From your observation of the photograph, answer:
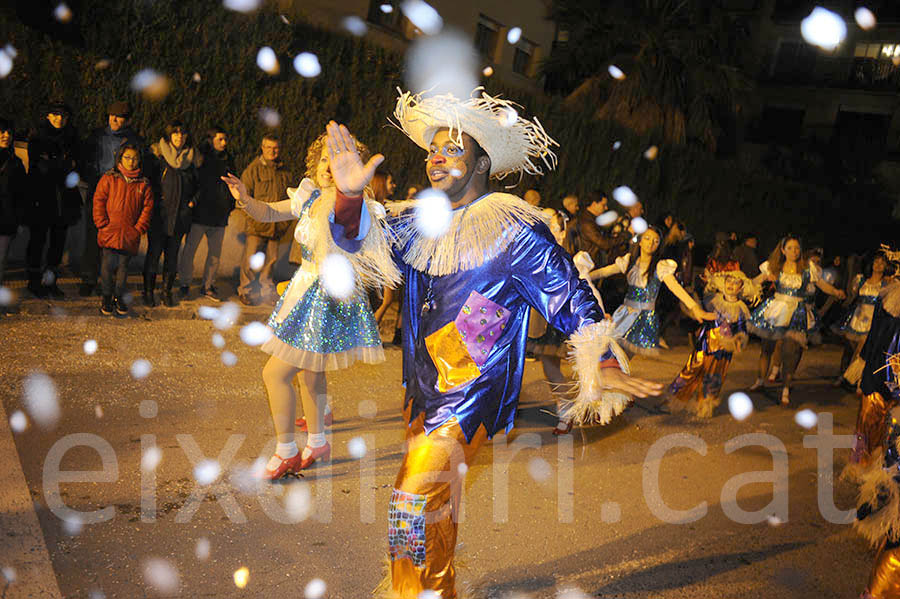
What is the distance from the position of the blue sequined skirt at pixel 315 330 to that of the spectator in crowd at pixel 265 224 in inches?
185

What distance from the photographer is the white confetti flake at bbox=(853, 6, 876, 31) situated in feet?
124

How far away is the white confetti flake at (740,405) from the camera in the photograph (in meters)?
8.20

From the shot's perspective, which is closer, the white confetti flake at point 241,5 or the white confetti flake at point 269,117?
the white confetti flake at point 241,5

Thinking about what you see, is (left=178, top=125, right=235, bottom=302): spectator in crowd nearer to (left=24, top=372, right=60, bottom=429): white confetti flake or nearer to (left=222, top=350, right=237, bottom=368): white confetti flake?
(left=222, top=350, right=237, bottom=368): white confetti flake

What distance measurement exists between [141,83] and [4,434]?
628cm

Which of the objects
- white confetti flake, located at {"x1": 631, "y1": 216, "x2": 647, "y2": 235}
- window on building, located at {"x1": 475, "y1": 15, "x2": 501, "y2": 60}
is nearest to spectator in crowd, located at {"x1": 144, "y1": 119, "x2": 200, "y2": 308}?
white confetti flake, located at {"x1": 631, "y1": 216, "x2": 647, "y2": 235}

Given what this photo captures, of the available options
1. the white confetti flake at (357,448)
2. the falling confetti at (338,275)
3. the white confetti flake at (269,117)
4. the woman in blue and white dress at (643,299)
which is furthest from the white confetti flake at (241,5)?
the falling confetti at (338,275)

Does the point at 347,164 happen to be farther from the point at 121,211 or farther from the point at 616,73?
the point at 616,73

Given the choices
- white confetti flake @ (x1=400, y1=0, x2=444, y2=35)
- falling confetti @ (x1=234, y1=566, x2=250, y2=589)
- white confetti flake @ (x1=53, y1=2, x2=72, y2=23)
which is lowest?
falling confetti @ (x1=234, y1=566, x2=250, y2=589)

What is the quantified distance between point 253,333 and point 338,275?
15.1 feet

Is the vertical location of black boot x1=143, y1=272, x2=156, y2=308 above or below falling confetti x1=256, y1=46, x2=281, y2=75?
below

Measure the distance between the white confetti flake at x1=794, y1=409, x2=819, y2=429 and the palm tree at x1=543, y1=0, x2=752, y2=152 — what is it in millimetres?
14288

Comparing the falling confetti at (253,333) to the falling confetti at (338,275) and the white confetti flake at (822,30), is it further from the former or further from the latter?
the white confetti flake at (822,30)

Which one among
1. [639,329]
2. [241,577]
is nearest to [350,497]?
[241,577]
